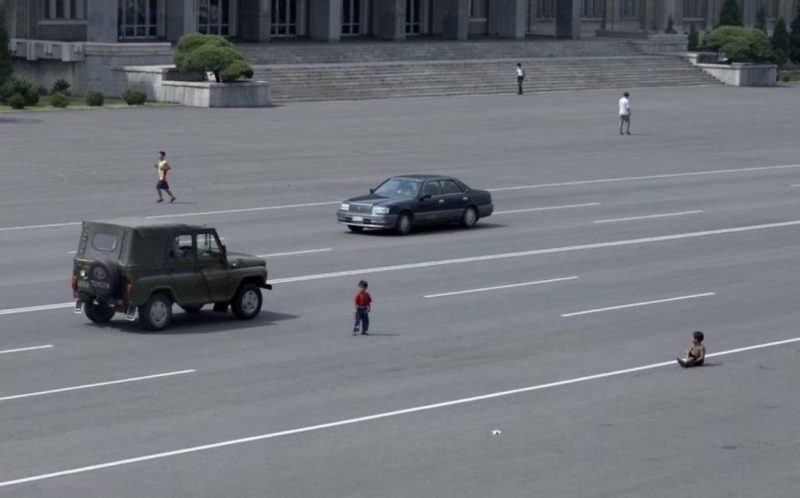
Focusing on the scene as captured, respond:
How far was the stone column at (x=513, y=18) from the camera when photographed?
93.2 meters

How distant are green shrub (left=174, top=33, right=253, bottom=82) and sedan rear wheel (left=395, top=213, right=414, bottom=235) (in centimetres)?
2975

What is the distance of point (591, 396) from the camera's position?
21.5 m

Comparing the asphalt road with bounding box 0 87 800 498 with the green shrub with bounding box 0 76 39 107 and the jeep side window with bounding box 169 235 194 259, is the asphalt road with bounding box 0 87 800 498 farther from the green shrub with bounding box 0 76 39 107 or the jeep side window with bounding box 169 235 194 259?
the green shrub with bounding box 0 76 39 107

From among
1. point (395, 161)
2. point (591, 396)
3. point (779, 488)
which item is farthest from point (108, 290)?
point (395, 161)

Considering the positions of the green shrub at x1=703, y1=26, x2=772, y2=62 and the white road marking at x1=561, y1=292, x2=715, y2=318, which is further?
the green shrub at x1=703, y1=26, x2=772, y2=62

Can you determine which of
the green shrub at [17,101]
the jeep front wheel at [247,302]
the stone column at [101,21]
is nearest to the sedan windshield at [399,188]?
the jeep front wheel at [247,302]

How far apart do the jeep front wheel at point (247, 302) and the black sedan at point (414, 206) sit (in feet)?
32.2

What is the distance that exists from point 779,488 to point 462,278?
1396 centimetres

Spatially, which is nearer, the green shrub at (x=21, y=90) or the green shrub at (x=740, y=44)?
the green shrub at (x=21, y=90)

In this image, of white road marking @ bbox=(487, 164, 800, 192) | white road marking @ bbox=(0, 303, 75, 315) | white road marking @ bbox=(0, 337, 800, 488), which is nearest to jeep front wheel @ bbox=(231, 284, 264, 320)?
white road marking @ bbox=(0, 303, 75, 315)

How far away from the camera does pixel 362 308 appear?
81.5 ft

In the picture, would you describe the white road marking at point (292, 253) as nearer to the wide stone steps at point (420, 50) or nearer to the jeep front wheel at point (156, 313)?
the jeep front wheel at point (156, 313)

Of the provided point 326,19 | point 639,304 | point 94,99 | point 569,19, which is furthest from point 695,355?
point 569,19

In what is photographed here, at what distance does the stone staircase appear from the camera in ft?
236
